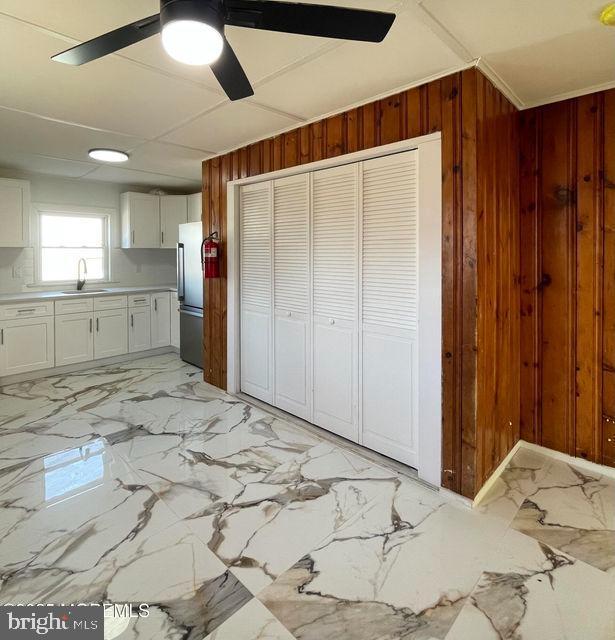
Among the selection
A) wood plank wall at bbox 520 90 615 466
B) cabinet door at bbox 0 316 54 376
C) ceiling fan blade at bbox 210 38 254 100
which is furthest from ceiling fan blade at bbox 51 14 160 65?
cabinet door at bbox 0 316 54 376

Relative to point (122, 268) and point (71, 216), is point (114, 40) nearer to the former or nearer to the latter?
point (71, 216)

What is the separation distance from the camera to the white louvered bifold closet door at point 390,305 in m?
2.52

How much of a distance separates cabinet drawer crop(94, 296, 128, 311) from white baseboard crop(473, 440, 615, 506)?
4688 mm

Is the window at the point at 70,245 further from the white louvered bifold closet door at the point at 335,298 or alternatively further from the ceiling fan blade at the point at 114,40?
the ceiling fan blade at the point at 114,40

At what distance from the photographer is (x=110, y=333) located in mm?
5219

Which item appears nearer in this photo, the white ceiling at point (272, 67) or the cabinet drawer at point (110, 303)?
the white ceiling at point (272, 67)

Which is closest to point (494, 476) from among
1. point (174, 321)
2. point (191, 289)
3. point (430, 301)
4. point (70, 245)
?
point (430, 301)

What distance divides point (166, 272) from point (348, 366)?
4.43 m

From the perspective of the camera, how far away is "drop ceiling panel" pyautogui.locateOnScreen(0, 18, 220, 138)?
2.02 meters

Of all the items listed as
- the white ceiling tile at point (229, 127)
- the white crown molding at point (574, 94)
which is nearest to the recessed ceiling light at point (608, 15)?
the white crown molding at point (574, 94)

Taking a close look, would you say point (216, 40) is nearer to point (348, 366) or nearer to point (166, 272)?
point (348, 366)

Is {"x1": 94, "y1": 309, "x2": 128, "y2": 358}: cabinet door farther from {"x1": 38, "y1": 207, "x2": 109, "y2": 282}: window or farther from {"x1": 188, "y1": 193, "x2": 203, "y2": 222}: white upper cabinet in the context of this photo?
{"x1": 188, "y1": 193, "x2": 203, "y2": 222}: white upper cabinet

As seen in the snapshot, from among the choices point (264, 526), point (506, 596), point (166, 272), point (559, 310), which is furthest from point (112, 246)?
point (506, 596)

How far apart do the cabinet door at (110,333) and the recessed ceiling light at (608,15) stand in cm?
528
